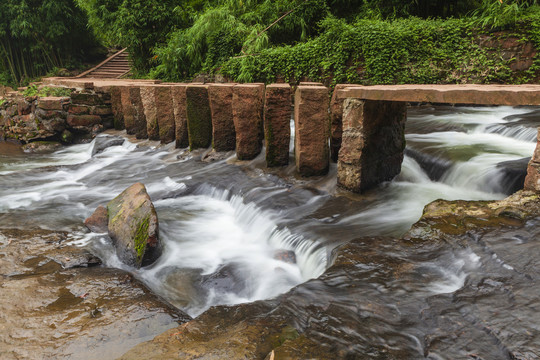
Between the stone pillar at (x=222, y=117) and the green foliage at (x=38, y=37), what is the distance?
61.0ft

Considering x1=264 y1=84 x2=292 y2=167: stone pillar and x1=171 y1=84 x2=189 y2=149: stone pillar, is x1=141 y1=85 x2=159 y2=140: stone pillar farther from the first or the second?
x1=264 y1=84 x2=292 y2=167: stone pillar

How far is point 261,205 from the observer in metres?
5.13

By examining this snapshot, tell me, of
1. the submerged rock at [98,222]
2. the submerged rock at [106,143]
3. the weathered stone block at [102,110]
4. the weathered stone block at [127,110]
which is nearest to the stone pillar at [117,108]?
the weathered stone block at [102,110]

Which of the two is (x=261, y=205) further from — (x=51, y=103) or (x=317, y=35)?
(x=317, y=35)

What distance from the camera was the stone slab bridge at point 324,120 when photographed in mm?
3725

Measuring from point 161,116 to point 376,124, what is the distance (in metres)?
5.18

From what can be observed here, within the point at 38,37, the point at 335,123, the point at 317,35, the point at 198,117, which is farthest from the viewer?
the point at 38,37

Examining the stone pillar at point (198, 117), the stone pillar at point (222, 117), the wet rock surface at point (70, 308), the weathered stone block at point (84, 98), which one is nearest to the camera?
the wet rock surface at point (70, 308)

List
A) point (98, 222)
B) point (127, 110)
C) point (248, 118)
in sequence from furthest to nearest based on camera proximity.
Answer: point (127, 110) → point (248, 118) → point (98, 222)

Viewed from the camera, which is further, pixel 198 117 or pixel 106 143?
pixel 106 143

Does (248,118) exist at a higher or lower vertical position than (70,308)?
higher

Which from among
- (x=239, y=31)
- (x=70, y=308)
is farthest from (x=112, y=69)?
(x=70, y=308)

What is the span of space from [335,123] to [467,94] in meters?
2.27

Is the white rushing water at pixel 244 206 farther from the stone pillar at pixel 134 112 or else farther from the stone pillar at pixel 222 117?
the stone pillar at pixel 134 112
